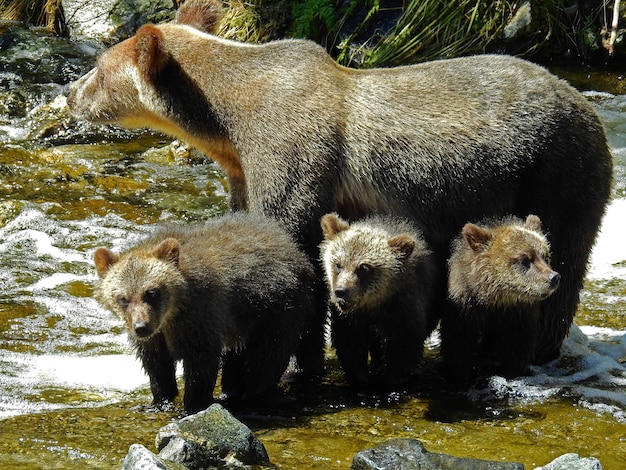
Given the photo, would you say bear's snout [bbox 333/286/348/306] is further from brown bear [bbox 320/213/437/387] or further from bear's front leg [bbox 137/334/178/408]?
bear's front leg [bbox 137/334/178/408]

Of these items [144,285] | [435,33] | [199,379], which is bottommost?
[199,379]

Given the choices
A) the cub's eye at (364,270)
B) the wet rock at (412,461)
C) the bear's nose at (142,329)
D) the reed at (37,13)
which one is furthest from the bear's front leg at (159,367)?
the reed at (37,13)

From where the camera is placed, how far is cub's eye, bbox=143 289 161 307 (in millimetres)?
7988

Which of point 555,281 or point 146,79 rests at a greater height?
point 146,79

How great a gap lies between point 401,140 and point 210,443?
12.4 ft

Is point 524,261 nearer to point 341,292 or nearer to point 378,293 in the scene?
point 378,293

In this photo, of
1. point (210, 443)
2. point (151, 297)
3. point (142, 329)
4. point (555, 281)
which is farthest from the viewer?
point (555, 281)

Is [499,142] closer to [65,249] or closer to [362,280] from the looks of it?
[362,280]

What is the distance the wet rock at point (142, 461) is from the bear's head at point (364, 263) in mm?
2539

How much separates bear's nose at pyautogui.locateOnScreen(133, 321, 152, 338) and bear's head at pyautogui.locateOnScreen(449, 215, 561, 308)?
2.87 meters

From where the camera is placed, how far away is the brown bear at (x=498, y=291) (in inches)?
354

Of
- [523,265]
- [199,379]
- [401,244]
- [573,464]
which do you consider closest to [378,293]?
[401,244]

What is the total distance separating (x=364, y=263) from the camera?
883cm

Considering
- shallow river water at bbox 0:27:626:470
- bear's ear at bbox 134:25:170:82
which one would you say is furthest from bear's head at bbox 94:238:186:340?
bear's ear at bbox 134:25:170:82
